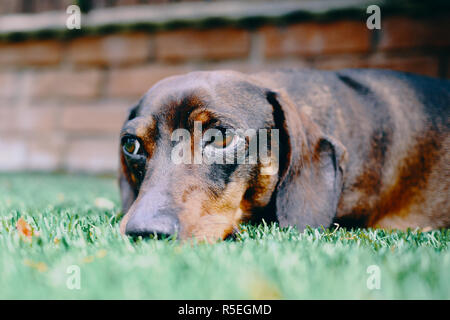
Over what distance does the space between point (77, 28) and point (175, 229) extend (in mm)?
4821

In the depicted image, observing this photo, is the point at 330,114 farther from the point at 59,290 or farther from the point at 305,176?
the point at 59,290

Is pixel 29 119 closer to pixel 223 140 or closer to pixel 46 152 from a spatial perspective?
pixel 46 152

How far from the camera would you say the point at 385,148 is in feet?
8.44

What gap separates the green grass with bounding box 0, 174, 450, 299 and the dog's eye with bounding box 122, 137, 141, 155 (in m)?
0.57

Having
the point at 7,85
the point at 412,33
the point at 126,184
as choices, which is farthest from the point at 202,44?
the point at 7,85

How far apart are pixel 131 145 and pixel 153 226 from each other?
34.2 inches

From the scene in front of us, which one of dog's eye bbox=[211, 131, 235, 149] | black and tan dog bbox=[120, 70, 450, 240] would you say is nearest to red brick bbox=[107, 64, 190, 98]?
black and tan dog bbox=[120, 70, 450, 240]

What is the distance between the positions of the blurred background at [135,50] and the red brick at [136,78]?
1cm

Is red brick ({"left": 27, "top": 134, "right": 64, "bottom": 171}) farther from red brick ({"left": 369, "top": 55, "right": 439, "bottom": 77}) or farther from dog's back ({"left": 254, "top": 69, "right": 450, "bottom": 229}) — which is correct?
red brick ({"left": 369, "top": 55, "right": 439, "bottom": 77})

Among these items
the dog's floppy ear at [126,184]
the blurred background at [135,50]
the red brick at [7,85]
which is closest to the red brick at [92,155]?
the blurred background at [135,50]

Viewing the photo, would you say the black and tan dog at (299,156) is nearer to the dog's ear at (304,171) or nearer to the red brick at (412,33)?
the dog's ear at (304,171)

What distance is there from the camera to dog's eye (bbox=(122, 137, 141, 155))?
7.71 ft

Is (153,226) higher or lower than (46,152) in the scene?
higher

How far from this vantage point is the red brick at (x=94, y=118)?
5555mm
